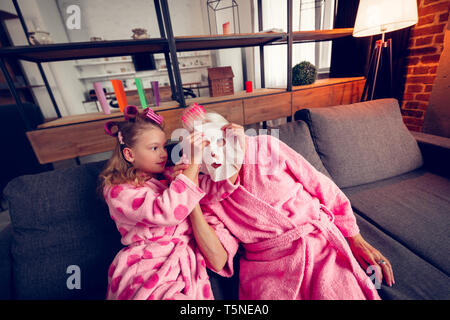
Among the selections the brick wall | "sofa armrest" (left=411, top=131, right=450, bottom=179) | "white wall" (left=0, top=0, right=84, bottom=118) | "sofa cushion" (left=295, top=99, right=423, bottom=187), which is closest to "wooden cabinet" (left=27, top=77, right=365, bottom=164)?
the brick wall

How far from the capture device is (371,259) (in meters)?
0.72

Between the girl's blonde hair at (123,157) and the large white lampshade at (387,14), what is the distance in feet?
5.92

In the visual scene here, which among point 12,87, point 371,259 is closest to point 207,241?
point 371,259

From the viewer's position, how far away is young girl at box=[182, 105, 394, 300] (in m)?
0.63

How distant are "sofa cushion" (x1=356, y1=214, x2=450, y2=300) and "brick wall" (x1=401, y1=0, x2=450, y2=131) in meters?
1.70

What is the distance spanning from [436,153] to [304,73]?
1.25 metres

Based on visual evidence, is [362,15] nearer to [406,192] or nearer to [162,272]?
[406,192]

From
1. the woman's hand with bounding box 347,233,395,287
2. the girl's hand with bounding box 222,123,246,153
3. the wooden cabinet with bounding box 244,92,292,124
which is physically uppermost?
the girl's hand with bounding box 222,123,246,153

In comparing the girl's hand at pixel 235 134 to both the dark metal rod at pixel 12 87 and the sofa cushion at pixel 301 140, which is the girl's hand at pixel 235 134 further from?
the dark metal rod at pixel 12 87

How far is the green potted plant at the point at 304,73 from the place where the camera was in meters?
2.01

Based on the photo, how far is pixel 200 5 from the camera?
512 centimetres

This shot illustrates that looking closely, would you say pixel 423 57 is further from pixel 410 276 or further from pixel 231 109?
pixel 410 276

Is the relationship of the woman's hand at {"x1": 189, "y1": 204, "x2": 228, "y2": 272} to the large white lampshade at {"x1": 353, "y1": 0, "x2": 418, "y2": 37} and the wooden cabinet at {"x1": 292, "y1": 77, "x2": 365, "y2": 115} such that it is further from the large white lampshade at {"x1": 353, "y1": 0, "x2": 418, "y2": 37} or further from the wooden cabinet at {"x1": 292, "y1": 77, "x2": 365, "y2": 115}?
the large white lampshade at {"x1": 353, "y1": 0, "x2": 418, "y2": 37}
